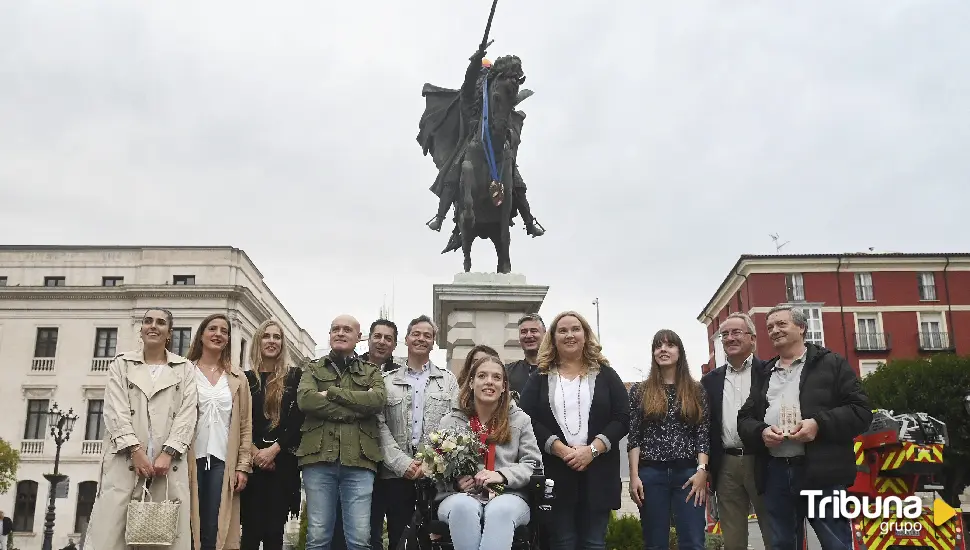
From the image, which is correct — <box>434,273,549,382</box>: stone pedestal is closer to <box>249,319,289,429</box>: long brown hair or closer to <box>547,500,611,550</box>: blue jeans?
<box>249,319,289,429</box>: long brown hair

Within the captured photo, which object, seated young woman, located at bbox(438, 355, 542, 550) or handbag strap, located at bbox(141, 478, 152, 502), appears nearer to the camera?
seated young woman, located at bbox(438, 355, 542, 550)

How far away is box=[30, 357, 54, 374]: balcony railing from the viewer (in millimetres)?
37625

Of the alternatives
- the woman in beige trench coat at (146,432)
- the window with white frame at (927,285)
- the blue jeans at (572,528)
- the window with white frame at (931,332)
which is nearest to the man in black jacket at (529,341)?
the blue jeans at (572,528)

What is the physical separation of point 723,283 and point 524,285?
41427 mm

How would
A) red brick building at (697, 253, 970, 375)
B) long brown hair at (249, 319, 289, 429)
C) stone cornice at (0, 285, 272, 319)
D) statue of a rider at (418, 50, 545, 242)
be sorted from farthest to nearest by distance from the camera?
red brick building at (697, 253, 970, 375) < stone cornice at (0, 285, 272, 319) < statue of a rider at (418, 50, 545, 242) < long brown hair at (249, 319, 289, 429)

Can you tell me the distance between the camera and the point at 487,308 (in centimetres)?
986

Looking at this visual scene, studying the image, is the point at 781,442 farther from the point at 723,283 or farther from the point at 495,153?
the point at 723,283

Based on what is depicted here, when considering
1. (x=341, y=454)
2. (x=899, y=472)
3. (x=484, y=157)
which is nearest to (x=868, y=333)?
(x=899, y=472)

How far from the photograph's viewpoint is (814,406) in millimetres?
4770

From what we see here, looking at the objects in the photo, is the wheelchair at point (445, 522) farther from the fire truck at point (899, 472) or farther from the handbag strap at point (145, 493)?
the fire truck at point (899, 472)

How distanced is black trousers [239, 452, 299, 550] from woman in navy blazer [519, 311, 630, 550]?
1792mm

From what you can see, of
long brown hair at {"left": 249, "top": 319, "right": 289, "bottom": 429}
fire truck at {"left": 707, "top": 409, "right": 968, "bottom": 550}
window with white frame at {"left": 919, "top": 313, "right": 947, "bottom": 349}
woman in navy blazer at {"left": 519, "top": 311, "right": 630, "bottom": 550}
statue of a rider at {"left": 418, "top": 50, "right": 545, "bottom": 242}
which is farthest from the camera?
window with white frame at {"left": 919, "top": 313, "right": 947, "bottom": 349}

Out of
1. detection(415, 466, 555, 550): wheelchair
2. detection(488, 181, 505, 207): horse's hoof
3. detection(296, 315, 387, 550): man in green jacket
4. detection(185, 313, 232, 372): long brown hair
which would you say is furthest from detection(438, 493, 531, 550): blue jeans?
detection(488, 181, 505, 207): horse's hoof

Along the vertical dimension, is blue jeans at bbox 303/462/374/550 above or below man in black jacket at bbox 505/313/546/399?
below
